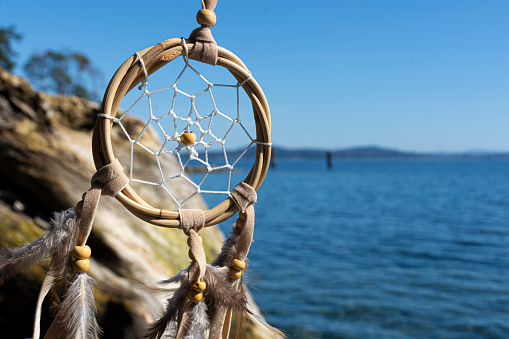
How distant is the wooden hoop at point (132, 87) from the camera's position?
1.54 meters

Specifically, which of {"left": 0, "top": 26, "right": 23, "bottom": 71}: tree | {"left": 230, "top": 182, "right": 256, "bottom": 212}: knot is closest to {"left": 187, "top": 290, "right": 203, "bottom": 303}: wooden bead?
{"left": 230, "top": 182, "right": 256, "bottom": 212}: knot

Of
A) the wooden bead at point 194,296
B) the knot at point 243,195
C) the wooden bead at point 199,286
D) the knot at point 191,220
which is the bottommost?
the wooden bead at point 194,296

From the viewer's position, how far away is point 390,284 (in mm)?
7215

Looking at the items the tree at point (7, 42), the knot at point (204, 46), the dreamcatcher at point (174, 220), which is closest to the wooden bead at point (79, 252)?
the dreamcatcher at point (174, 220)

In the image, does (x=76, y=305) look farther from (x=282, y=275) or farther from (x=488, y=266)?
(x=488, y=266)

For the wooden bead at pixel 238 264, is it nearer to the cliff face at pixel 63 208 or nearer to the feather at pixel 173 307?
the feather at pixel 173 307

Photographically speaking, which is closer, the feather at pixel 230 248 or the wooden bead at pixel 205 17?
the wooden bead at pixel 205 17

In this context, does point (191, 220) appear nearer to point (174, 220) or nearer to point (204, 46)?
point (174, 220)

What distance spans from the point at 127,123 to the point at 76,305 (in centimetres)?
265

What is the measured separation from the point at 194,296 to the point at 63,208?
81.6 inches

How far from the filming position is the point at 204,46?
1.61 metres

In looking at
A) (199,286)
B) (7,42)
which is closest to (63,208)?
(199,286)

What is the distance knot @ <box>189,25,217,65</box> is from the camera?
1612mm

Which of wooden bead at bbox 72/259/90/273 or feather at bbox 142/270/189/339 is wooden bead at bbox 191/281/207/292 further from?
wooden bead at bbox 72/259/90/273
